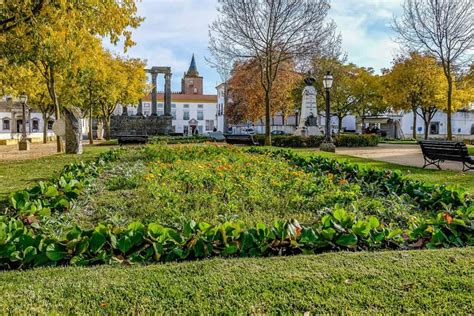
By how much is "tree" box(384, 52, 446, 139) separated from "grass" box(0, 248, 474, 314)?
33.3m

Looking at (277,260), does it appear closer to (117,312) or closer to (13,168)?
(117,312)

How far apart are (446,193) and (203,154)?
7.13 metres

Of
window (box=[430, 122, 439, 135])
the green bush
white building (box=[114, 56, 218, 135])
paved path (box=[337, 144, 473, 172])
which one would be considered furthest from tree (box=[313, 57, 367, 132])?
white building (box=[114, 56, 218, 135])

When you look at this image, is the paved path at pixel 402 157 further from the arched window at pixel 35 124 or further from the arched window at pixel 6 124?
the arched window at pixel 35 124

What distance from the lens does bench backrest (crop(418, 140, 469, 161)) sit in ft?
33.0

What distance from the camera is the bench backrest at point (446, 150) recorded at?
33.0ft

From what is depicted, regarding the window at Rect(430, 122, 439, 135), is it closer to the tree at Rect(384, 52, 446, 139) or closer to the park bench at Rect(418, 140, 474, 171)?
the tree at Rect(384, 52, 446, 139)

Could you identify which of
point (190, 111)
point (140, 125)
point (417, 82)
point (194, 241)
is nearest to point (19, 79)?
point (194, 241)

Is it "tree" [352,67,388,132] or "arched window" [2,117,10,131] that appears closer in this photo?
"tree" [352,67,388,132]

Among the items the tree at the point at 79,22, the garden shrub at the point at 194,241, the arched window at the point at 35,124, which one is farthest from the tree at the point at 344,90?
the arched window at the point at 35,124

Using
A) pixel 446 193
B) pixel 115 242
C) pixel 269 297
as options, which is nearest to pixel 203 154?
pixel 446 193

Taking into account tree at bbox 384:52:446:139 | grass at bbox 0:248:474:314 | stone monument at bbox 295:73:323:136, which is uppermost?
tree at bbox 384:52:446:139

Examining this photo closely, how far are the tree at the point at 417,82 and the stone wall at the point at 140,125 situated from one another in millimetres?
24284

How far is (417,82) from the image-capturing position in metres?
34.1
